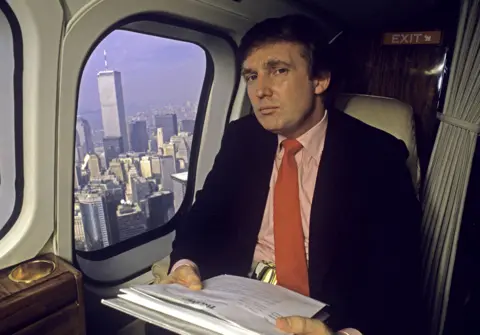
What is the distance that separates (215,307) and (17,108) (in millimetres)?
841

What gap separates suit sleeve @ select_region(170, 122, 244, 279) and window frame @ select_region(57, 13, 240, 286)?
385mm

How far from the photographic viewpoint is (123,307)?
979mm

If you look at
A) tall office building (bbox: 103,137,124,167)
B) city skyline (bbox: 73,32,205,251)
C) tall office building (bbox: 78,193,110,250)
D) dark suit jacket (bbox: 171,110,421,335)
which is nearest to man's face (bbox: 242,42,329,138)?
dark suit jacket (bbox: 171,110,421,335)

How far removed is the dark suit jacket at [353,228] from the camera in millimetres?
1269

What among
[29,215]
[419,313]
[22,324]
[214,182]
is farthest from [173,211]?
[419,313]

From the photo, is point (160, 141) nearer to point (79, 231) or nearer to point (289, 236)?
point (79, 231)

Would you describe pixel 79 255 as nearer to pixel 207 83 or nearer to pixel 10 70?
pixel 10 70

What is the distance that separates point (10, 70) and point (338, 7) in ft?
4.86

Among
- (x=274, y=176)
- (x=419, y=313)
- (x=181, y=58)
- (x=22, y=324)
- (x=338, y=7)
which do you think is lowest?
(x=419, y=313)

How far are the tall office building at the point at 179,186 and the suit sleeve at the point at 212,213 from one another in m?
0.54

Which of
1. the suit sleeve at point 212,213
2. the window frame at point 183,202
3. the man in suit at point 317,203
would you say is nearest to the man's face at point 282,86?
the man in suit at point 317,203

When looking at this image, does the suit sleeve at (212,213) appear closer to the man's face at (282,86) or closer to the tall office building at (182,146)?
the man's face at (282,86)

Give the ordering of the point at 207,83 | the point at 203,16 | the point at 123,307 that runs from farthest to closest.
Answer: the point at 207,83 → the point at 203,16 → the point at 123,307

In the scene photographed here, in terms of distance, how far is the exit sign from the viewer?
202cm
